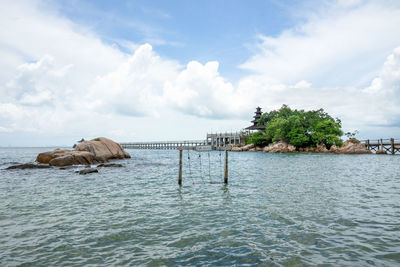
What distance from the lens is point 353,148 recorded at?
187 ft

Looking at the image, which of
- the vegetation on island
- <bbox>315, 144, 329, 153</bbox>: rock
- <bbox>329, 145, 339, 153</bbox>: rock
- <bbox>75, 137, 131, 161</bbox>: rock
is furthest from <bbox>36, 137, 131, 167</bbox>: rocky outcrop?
<bbox>329, 145, 339, 153</bbox>: rock

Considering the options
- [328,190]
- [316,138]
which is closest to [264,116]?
[316,138]

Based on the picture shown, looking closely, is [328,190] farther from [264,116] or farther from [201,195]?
[264,116]

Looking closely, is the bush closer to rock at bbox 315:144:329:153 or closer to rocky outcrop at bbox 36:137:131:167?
rock at bbox 315:144:329:153

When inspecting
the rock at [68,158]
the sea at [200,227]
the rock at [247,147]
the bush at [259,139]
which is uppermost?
the bush at [259,139]

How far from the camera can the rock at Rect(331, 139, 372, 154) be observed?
186 ft

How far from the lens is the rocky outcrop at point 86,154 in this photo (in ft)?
94.4

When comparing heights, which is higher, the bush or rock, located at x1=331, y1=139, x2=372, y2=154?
the bush

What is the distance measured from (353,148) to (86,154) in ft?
185

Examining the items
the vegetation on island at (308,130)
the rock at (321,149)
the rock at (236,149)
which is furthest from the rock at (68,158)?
the rock at (236,149)

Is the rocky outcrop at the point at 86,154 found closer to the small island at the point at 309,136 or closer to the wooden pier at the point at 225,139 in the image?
the small island at the point at 309,136

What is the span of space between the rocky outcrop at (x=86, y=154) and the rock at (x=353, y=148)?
49143mm

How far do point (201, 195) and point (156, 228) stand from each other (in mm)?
5705

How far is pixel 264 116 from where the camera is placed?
92.4 m
